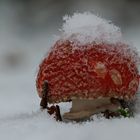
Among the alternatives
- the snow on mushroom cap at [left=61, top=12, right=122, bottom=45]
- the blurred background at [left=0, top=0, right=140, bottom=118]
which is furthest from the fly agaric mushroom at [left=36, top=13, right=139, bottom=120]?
the blurred background at [left=0, top=0, right=140, bottom=118]

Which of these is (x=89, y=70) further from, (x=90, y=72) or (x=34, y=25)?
(x=34, y=25)

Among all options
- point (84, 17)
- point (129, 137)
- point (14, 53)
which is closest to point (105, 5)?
point (14, 53)

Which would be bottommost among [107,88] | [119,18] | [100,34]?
[107,88]

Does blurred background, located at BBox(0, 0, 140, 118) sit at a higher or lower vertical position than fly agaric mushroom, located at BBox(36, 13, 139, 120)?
higher

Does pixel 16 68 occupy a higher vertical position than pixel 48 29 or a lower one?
lower

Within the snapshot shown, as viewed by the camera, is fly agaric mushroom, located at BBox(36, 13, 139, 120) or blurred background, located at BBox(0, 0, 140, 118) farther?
blurred background, located at BBox(0, 0, 140, 118)

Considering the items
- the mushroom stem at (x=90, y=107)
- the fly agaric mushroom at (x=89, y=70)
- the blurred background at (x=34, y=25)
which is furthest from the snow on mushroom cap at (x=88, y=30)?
the blurred background at (x=34, y=25)

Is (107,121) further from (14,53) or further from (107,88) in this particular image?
(14,53)

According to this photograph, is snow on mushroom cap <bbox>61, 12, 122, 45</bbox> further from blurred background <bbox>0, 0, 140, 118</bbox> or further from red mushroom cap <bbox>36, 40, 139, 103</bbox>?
blurred background <bbox>0, 0, 140, 118</bbox>

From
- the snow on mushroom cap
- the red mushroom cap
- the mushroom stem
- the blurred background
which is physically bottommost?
the mushroom stem
